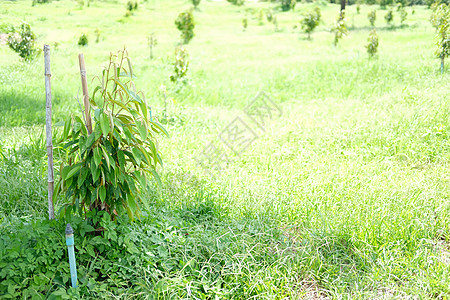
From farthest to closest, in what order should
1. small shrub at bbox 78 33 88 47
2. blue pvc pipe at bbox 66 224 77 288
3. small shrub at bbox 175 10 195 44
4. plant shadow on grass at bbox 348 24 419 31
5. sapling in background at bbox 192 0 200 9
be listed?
sapling in background at bbox 192 0 200 9 < plant shadow on grass at bbox 348 24 419 31 < small shrub at bbox 175 10 195 44 < small shrub at bbox 78 33 88 47 < blue pvc pipe at bbox 66 224 77 288

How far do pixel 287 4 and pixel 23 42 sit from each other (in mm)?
23415

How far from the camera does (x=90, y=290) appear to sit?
1933 millimetres

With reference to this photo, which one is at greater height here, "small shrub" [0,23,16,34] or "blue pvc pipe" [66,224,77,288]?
"small shrub" [0,23,16,34]

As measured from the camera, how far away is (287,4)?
2694cm

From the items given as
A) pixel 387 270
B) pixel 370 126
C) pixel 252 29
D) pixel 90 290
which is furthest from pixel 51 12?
pixel 252 29

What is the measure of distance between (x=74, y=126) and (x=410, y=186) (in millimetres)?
2690

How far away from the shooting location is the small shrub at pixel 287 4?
25750mm

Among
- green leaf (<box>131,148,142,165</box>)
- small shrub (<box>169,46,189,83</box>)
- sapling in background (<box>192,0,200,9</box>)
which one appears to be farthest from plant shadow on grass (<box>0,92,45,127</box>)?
sapling in background (<box>192,0,200,9</box>)

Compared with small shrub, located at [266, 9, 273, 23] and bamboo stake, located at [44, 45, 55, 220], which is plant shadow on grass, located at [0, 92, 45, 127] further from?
small shrub, located at [266, 9, 273, 23]

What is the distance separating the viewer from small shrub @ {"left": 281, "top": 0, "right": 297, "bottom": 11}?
1014 inches

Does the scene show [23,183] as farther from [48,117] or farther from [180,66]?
[180,66]

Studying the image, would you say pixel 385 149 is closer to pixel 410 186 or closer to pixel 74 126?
pixel 410 186

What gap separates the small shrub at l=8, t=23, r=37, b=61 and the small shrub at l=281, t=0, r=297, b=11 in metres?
21.9

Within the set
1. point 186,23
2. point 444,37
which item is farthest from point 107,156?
point 186,23
